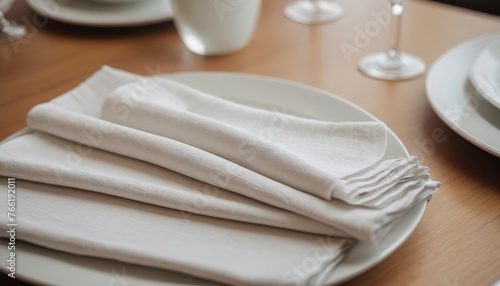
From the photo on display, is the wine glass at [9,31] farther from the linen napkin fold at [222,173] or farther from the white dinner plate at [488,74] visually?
the white dinner plate at [488,74]

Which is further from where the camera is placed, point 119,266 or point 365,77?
point 365,77

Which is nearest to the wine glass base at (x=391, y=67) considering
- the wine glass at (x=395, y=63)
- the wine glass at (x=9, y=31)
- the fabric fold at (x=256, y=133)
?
the wine glass at (x=395, y=63)

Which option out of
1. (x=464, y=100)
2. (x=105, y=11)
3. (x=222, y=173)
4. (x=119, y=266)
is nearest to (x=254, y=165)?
(x=222, y=173)

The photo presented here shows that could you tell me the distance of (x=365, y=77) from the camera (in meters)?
0.85

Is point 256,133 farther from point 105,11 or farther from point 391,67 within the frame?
point 105,11

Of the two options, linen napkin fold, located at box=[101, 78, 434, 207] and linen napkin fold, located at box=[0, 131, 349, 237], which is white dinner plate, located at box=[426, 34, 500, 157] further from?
linen napkin fold, located at box=[0, 131, 349, 237]

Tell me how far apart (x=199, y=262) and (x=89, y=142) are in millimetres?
225

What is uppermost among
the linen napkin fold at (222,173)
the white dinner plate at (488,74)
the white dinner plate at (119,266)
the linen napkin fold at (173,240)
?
the white dinner plate at (488,74)

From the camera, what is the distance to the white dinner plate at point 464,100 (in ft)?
2.06

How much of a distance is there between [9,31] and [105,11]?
6.7 inches

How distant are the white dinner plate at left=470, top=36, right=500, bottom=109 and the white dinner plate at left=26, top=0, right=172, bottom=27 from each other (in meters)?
0.51

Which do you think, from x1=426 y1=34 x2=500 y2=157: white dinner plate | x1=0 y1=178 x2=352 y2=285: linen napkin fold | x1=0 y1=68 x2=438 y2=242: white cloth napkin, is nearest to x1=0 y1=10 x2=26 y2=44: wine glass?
x1=0 y1=68 x2=438 y2=242: white cloth napkin

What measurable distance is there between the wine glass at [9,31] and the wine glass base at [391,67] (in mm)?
585

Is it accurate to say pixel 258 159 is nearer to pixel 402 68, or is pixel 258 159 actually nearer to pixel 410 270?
pixel 410 270
